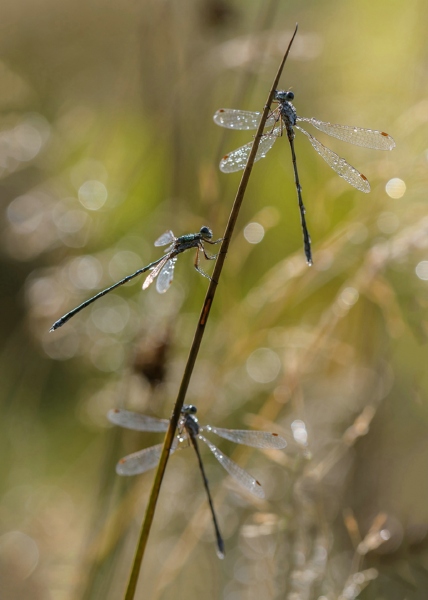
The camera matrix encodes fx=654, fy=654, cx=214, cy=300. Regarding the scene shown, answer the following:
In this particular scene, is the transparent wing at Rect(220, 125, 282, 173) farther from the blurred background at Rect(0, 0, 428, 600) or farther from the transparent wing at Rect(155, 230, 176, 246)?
the blurred background at Rect(0, 0, 428, 600)

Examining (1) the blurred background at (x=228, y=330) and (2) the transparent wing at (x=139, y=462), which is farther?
(1) the blurred background at (x=228, y=330)

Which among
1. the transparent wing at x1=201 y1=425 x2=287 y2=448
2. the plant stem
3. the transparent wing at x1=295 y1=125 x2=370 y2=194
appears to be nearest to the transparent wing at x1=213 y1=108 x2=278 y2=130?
the transparent wing at x1=295 y1=125 x2=370 y2=194

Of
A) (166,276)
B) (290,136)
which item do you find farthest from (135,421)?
(290,136)

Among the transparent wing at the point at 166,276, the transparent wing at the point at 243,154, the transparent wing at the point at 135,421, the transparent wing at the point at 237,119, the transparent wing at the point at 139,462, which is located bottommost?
the transparent wing at the point at 139,462

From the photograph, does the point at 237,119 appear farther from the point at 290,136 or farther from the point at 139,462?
the point at 139,462

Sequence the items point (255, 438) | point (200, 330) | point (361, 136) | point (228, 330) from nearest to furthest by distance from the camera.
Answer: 1. point (200, 330)
2. point (255, 438)
3. point (361, 136)
4. point (228, 330)

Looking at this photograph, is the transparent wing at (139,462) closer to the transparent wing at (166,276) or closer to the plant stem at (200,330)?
the transparent wing at (166,276)

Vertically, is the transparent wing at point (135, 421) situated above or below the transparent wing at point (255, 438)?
above

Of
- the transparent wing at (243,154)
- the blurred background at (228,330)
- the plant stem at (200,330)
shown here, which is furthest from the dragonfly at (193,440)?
the transparent wing at (243,154)
